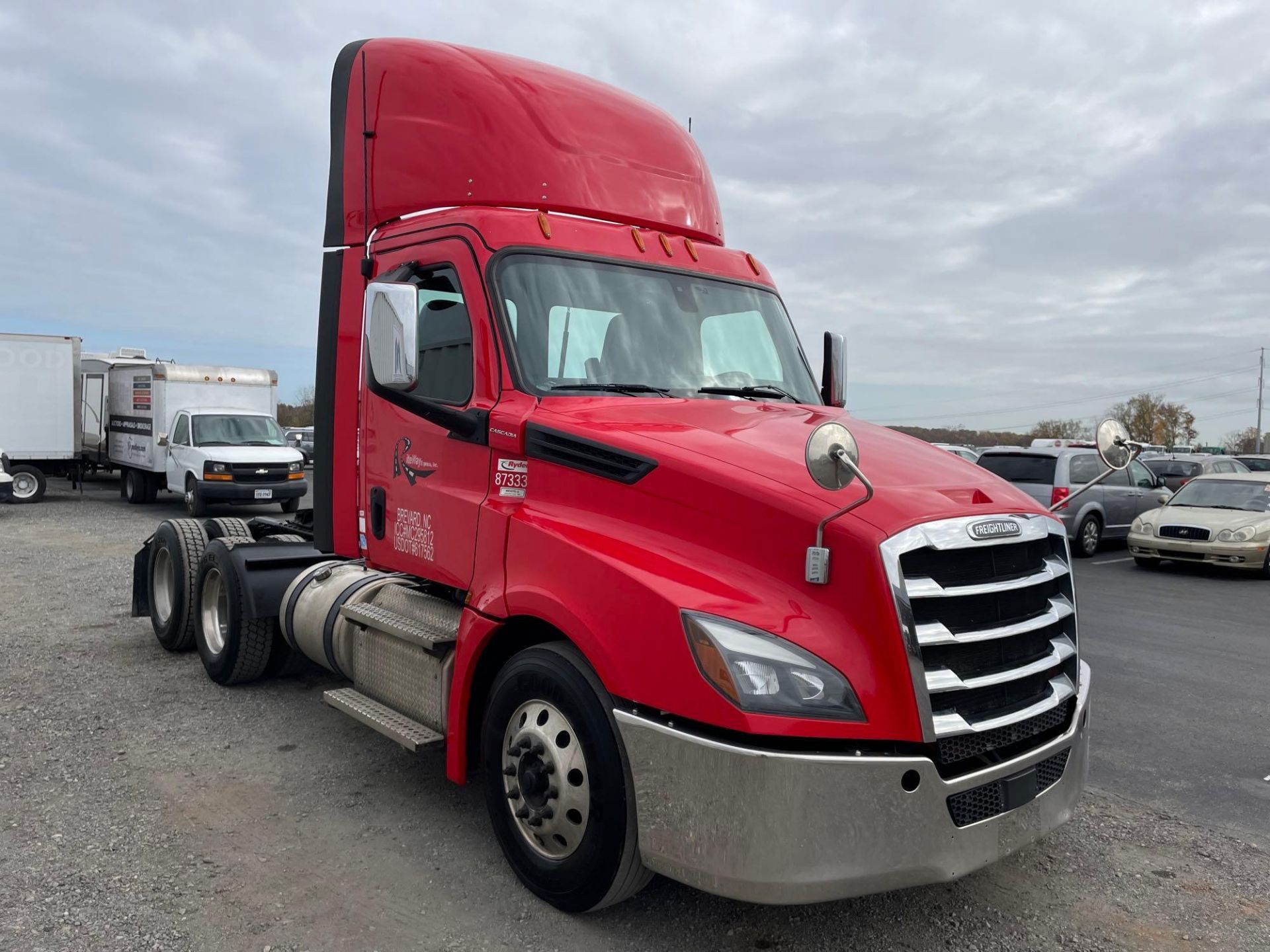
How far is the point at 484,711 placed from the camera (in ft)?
13.7

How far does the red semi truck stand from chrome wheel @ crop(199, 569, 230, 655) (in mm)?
1089

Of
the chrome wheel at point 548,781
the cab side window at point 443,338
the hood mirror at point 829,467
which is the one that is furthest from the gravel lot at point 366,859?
the cab side window at point 443,338

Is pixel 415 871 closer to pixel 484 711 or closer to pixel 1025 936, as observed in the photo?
pixel 484 711

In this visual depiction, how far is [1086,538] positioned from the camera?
16.2 m

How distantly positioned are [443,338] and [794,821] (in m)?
2.64

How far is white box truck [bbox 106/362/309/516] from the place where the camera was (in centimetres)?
1855

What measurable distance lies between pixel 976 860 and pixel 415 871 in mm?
2235

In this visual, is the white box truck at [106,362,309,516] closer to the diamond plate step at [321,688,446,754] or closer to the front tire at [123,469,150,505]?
the front tire at [123,469,150,505]

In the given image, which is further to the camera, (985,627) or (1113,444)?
(1113,444)

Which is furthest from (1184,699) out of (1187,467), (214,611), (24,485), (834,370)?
(1187,467)

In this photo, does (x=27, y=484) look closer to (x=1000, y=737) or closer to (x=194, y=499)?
(x=194, y=499)

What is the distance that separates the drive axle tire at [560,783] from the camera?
3363 mm

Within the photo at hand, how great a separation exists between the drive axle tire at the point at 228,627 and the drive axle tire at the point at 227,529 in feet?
1.21

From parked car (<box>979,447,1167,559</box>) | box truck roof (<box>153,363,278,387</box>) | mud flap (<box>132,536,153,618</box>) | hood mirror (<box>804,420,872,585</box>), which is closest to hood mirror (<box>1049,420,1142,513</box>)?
hood mirror (<box>804,420,872,585</box>)
